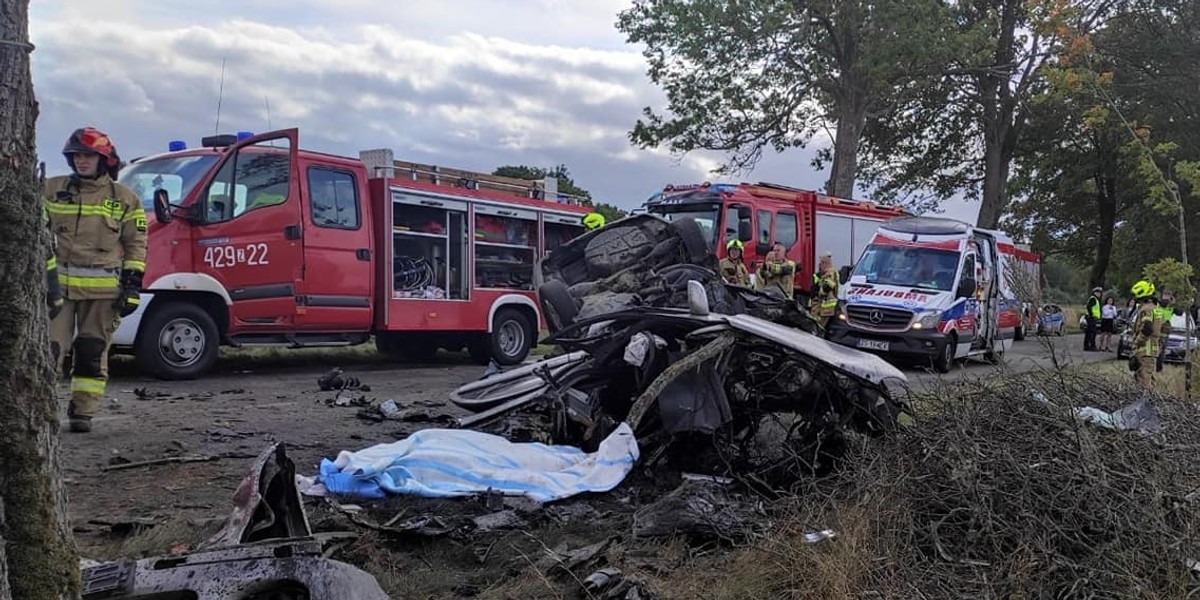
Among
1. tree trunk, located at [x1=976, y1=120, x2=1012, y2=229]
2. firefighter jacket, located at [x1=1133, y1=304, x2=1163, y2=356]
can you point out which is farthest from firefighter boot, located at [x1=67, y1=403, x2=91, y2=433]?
tree trunk, located at [x1=976, y1=120, x2=1012, y2=229]

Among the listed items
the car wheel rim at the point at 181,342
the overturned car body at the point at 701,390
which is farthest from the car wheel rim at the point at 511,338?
the overturned car body at the point at 701,390

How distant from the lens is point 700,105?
65.7 feet

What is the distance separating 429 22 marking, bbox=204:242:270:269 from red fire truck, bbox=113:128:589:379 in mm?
10

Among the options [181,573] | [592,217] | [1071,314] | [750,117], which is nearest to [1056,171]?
[1071,314]

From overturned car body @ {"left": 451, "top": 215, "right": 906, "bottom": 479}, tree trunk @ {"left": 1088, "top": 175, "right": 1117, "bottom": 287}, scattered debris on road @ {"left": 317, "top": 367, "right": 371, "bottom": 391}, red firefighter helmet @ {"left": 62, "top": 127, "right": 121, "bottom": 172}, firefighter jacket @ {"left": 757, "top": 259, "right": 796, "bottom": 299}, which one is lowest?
scattered debris on road @ {"left": 317, "top": 367, "right": 371, "bottom": 391}

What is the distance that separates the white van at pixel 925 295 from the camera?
1151 cm

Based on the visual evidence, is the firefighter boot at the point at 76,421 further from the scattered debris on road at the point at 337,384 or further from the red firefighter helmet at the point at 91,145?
the scattered debris on road at the point at 337,384

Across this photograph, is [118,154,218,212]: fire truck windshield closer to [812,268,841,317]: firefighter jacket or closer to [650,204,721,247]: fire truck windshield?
[650,204,721,247]: fire truck windshield

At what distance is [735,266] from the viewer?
11.4m

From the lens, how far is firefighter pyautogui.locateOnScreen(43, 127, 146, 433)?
17.4ft

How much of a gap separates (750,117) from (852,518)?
704 inches

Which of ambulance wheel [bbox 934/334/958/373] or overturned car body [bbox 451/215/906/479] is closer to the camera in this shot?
overturned car body [bbox 451/215/906/479]

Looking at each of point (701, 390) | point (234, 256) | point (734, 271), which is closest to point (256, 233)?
point (234, 256)

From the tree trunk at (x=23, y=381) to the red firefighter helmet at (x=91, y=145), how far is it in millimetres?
3831
